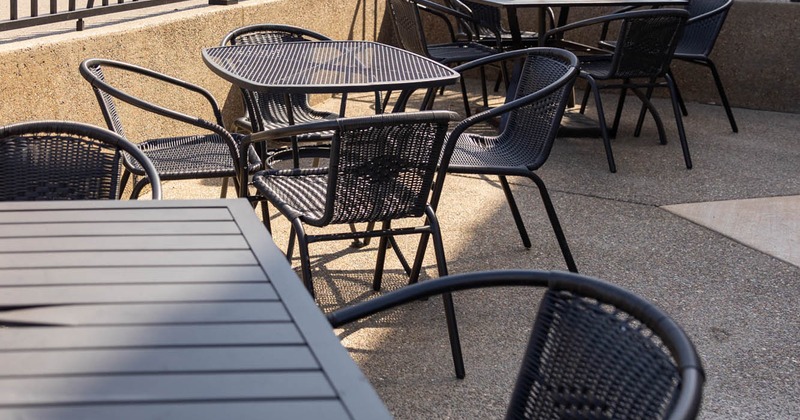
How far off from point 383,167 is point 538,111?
3.48 ft

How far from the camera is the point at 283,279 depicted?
5.31 ft

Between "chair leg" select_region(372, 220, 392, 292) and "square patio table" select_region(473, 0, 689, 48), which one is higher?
"square patio table" select_region(473, 0, 689, 48)

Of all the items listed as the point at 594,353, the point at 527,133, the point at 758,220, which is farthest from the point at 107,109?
the point at 758,220

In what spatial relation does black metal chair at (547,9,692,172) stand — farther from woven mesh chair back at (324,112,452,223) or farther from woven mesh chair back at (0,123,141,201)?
woven mesh chair back at (0,123,141,201)

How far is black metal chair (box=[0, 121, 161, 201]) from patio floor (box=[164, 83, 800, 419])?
105 centimetres

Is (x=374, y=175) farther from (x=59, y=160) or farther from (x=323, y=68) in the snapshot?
(x=59, y=160)

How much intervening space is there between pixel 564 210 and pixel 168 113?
224 cm

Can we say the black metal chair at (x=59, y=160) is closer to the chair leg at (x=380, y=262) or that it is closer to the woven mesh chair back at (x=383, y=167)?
the woven mesh chair back at (x=383, y=167)

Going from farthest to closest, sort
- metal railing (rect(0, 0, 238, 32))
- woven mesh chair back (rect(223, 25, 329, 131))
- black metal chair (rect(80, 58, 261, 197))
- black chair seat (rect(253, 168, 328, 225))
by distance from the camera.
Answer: woven mesh chair back (rect(223, 25, 329, 131)) → metal railing (rect(0, 0, 238, 32)) → black metal chair (rect(80, 58, 261, 197)) → black chair seat (rect(253, 168, 328, 225))

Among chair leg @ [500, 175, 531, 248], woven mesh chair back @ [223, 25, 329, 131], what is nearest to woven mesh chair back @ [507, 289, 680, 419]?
chair leg @ [500, 175, 531, 248]

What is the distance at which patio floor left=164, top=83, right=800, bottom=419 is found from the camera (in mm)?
3115

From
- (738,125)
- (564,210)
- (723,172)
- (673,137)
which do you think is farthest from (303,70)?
(738,125)

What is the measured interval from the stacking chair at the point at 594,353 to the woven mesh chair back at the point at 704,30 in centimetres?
505

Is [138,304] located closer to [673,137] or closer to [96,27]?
[96,27]
